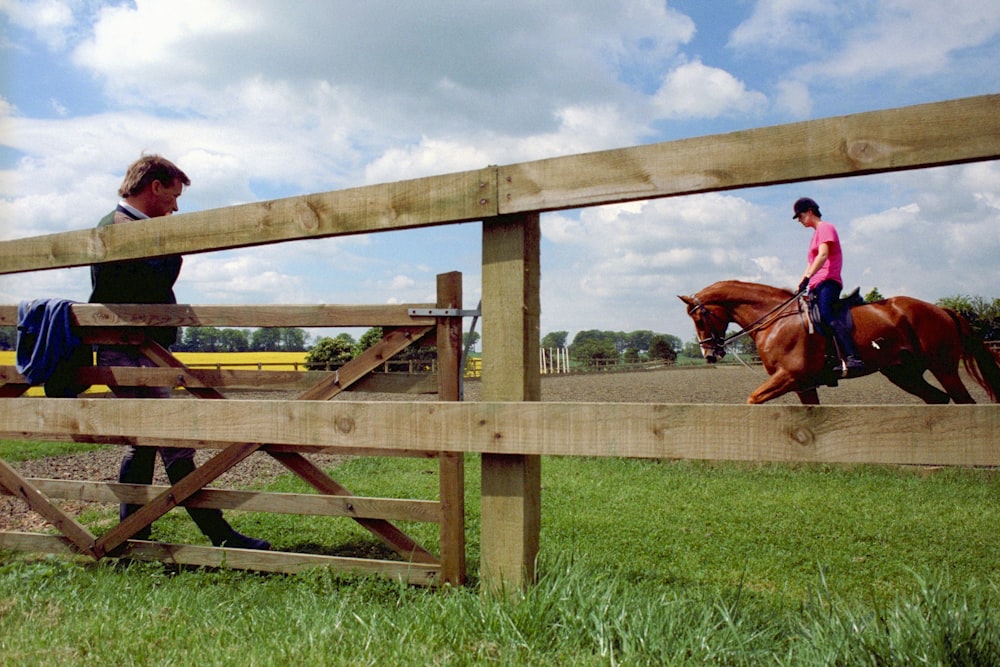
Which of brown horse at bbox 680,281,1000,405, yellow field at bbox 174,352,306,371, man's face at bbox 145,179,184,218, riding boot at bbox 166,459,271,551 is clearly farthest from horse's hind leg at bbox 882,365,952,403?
yellow field at bbox 174,352,306,371

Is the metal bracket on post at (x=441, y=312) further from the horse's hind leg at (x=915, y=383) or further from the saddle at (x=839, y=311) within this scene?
the horse's hind leg at (x=915, y=383)

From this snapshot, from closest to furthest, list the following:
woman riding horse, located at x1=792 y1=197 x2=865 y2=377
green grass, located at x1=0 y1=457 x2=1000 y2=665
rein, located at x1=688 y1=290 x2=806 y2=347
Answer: green grass, located at x1=0 y1=457 x2=1000 y2=665 < woman riding horse, located at x1=792 y1=197 x2=865 y2=377 < rein, located at x1=688 y1=290 x2=806 y2=347

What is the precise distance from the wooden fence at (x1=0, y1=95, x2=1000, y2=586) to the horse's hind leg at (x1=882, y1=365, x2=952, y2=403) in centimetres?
147

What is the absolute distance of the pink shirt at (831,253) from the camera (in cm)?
304

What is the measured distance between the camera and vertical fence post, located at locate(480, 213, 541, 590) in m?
3.17

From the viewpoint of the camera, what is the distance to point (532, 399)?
3.26 metres

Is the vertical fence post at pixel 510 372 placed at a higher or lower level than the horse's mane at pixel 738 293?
lower

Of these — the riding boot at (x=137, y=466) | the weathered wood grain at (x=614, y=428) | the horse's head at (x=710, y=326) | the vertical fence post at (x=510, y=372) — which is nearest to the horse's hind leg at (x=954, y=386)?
the horse's head at (x=710, y=326)

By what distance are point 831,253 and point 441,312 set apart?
1798 mm

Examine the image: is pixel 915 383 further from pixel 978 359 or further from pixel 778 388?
pixel 778 388

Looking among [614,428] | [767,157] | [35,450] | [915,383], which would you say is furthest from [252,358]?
[767,157]

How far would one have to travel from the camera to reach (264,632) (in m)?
2.97

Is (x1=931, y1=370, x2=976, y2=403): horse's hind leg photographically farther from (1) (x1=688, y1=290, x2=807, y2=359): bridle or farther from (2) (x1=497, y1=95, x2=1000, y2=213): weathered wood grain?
(2) (x1=497, y1=95, x2=1000, y2=213): weathered wood grain

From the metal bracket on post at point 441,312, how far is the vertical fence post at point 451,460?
1.4 inches
